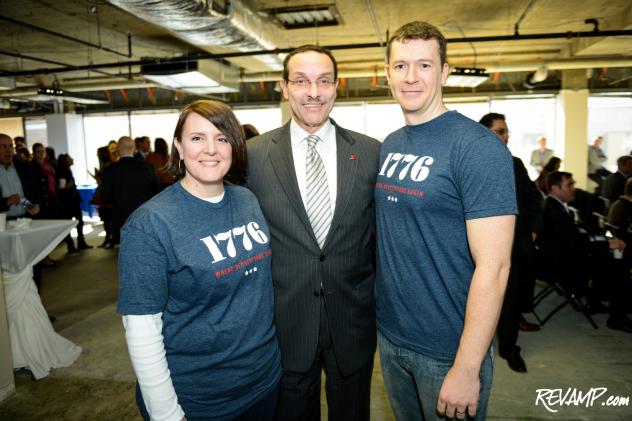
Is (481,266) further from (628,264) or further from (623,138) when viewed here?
(623,138)

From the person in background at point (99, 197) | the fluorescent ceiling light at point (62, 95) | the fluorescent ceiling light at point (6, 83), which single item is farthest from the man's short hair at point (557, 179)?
the fluorescent ceiling light at point (6, 83)

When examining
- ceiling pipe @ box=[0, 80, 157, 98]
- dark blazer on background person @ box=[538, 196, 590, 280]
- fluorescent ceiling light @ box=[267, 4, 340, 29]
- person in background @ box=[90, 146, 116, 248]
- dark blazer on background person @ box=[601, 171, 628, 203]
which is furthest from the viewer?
ceiling pipe @ box=[0, 80, 157, 98]

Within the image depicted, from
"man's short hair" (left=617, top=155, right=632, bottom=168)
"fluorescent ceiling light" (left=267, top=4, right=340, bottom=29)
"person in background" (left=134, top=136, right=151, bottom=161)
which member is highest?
"fluorescent ceiling light" (left=267, top=4, right=340, bottom=29)

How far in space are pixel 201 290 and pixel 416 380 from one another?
774 mm

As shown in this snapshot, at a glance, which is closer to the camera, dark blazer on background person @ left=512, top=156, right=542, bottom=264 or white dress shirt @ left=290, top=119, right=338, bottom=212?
white dress shirt @ left=290, top=119, right=338, bottom=212

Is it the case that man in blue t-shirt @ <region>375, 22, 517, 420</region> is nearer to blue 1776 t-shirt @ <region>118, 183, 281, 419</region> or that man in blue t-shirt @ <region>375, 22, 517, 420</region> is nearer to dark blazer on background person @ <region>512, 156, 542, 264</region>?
blue 1776 t-shirt @ <region>118, 183, 281, 419</region>

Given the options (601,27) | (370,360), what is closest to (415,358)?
(370,360)

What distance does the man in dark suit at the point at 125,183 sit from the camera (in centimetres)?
539

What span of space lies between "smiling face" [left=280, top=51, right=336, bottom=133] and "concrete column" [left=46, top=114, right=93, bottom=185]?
13.5 metres

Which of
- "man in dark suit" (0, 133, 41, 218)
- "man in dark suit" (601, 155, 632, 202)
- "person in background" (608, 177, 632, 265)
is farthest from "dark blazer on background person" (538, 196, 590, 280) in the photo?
"man in dark suit" (0, 133, 41, 218)

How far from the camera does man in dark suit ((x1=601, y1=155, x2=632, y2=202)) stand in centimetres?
574

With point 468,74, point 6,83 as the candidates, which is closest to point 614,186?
point 468,74

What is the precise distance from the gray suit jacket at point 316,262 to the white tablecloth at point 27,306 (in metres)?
2.45

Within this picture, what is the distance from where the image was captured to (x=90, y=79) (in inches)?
423
